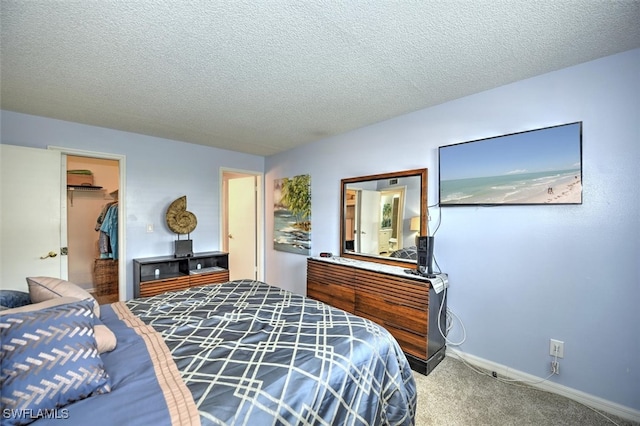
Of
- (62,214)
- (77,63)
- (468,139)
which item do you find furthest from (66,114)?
(468,139)

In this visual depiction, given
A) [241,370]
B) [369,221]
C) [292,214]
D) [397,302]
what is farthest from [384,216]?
[241,370]

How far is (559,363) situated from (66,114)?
498cm

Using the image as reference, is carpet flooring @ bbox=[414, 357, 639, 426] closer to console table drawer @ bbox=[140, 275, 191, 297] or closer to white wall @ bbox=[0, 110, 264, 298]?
console table drawer @ bbox=[140, 275, 191, 297]

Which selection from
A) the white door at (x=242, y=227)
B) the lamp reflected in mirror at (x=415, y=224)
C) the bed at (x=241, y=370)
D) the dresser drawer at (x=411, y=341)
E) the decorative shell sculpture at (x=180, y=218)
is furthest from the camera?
the white door at (x=242, y=227)

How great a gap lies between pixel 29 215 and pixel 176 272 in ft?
5.24

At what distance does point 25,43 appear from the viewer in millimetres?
1630

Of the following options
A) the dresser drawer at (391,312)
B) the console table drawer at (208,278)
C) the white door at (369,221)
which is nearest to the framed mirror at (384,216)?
the white door at (369,221)

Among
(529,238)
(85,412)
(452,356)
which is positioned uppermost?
(529,238)

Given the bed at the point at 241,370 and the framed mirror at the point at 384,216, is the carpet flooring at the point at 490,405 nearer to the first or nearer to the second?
the bed at the point at 241,370

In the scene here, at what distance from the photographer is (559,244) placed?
1953 millimetres

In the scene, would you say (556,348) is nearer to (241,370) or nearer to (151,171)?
(241,370)

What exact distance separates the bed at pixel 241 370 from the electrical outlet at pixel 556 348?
124 cm

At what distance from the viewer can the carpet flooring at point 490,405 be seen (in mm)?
1693

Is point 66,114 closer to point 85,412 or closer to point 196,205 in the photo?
point 196,205
